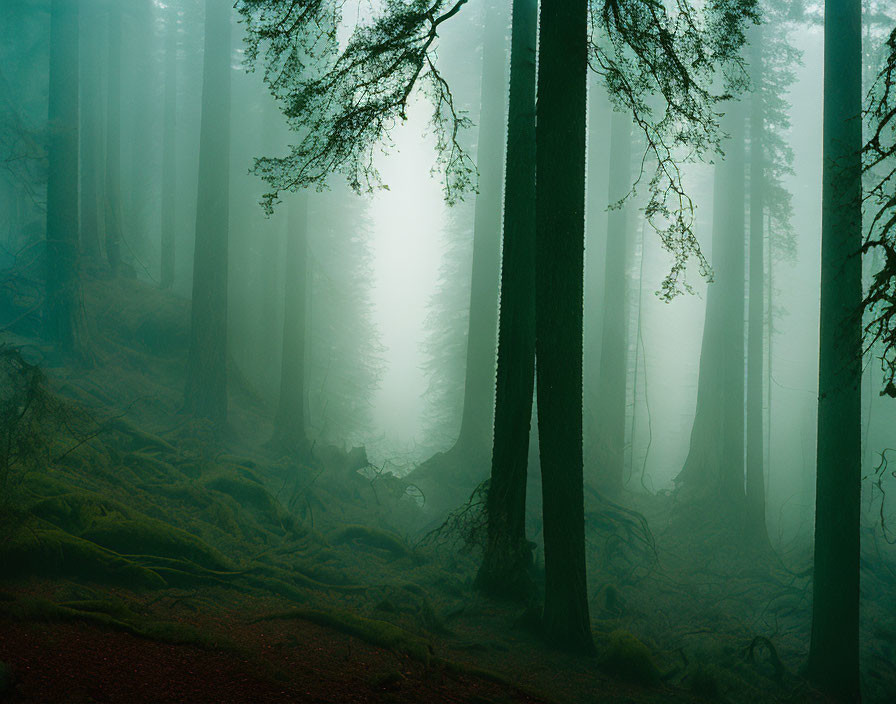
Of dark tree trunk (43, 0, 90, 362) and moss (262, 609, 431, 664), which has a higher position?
dark tree trunk (43, 0, 90, 362)

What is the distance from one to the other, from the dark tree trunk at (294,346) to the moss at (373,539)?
4.96 metres

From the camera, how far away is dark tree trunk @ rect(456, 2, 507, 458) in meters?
16.1

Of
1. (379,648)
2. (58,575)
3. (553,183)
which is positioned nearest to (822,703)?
(379,648)

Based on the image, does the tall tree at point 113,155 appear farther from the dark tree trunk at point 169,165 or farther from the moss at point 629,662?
the moss at point 629,662

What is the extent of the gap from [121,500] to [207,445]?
514 centimetres

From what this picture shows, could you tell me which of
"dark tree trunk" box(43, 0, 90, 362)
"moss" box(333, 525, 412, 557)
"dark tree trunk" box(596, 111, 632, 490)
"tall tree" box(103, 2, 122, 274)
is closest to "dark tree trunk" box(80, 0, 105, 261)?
"tall tree" box(103, 2, 122, 274)

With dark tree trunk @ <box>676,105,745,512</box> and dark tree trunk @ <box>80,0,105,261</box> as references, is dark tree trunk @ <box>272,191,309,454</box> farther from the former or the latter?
dark tree trunk @ <box>676,105,745,512</box>

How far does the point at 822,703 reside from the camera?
7.91 meters

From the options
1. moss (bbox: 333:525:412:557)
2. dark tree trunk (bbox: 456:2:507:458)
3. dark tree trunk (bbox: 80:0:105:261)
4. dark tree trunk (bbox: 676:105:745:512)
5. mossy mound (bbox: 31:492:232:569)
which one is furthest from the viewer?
dark tree trunk (bbox: 80:0:105:261)

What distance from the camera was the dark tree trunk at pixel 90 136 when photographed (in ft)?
63.5

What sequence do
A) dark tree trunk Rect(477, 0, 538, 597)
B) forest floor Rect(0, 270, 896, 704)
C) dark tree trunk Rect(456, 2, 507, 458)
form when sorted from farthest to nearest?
dark tree trunk Rect(456, 2, 507, 458), dark tree trunk Rect(477, 0, 538, 597), forest floor Rect(0, 270, 896, 704)

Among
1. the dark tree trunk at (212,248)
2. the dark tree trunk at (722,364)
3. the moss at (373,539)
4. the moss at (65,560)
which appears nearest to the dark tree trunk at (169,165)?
the dark tree trunk at (212,248)

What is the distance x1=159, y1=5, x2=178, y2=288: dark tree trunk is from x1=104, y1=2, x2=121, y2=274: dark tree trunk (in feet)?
8.10

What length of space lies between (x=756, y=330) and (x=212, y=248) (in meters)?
16.0
